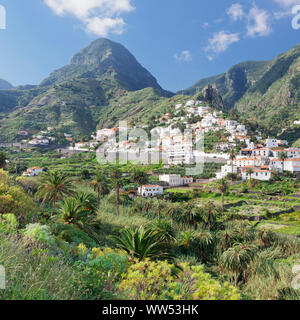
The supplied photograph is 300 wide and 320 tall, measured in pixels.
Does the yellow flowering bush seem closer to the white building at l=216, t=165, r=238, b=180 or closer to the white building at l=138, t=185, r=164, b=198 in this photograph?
the white building at l=138, t=185, r=164, b=198

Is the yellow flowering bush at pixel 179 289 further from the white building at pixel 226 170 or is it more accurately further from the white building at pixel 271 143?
the white building at pixel 271 143

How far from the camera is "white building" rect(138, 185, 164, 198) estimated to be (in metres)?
47.4

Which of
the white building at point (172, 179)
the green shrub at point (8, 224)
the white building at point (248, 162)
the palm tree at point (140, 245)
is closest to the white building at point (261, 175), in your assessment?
the white building at point (248, 162)

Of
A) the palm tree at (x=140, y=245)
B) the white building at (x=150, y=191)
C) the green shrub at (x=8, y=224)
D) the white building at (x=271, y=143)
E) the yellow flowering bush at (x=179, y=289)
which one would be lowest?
→ the white building at (x=150, y=191)

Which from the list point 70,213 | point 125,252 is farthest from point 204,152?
point 125,252

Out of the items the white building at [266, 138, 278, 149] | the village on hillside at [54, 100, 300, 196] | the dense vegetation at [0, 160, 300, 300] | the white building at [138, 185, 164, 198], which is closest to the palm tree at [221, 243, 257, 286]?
the dense vegetation at [0, 160, 300, 300]

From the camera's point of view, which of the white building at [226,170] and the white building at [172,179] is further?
the white building at [226,170]

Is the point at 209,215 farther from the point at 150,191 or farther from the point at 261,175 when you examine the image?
the point at 261,175

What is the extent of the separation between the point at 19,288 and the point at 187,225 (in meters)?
27.9

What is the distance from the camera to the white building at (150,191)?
47.4m

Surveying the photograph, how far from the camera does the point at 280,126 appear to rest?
126m

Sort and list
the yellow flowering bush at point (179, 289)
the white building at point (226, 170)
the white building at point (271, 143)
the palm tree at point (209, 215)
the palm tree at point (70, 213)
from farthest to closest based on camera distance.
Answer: the white building at point (271, 143), the white building at point (226, 170), the palm tree at point (209, 215), the palm tree at point (70, 213), the yellow flowering bush at point (179, 289)

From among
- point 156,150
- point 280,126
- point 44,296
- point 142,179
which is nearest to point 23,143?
point 156,150
